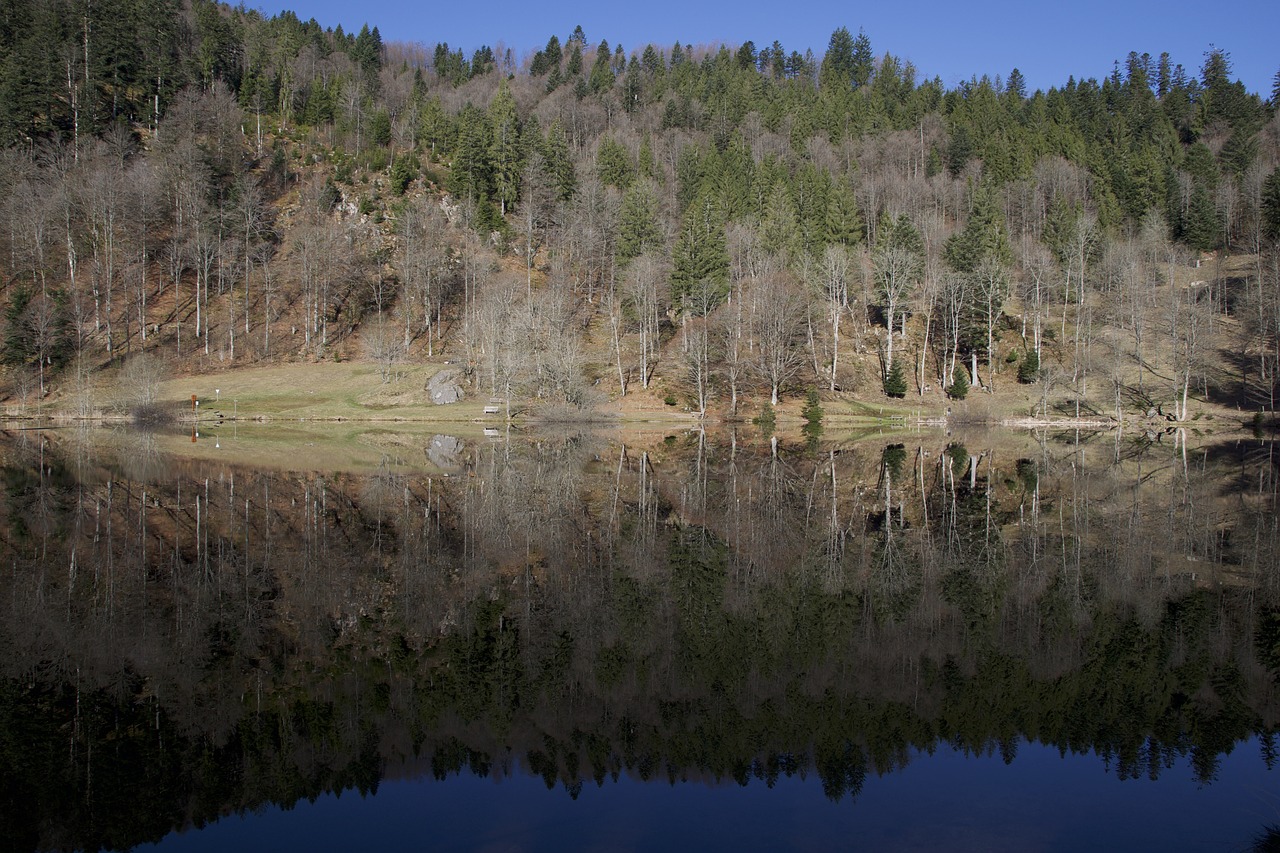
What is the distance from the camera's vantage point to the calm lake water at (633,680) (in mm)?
7891

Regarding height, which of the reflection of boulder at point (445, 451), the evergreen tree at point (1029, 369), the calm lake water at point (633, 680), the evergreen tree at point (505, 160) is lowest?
the calm lake water at point (633, 680)

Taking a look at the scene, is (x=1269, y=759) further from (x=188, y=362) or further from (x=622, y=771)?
(x=188, y=362)

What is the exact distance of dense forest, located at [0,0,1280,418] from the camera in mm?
69625

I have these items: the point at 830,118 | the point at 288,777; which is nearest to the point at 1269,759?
the point at 288,777

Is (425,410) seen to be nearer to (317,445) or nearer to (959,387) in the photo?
(317,445)

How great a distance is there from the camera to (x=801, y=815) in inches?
312

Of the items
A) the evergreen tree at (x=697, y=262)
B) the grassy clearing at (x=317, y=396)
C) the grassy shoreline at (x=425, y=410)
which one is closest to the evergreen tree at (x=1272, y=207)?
the grassy shoreline at (x=425, y=410)

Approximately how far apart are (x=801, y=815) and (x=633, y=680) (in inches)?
129

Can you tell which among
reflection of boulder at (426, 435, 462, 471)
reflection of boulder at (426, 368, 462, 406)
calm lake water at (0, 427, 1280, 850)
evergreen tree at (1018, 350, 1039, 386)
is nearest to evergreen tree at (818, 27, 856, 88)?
evergreen tree at (1018, 350, 1039, 386)

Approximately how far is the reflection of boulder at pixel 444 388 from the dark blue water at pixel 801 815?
188 feet

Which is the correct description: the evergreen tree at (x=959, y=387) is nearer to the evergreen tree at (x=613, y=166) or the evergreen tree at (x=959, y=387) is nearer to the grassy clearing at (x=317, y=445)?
the grassy clearing at (x=317, y=445)

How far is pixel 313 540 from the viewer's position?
19.2 metres

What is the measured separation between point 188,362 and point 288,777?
72.4 m

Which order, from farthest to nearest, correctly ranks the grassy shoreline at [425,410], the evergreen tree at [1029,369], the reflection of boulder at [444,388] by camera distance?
the evergreen tree at [1029,369] → the reflection of boulder at [444,388] → the grassy shoreline at [425,410]
